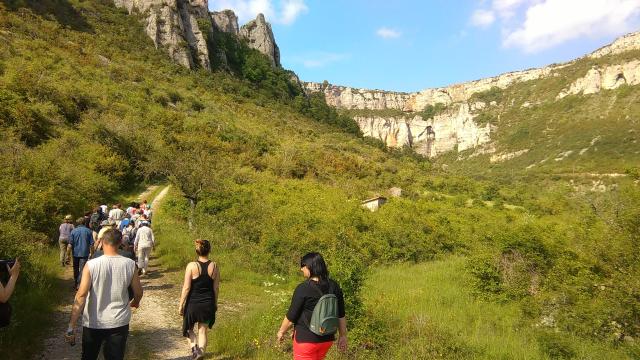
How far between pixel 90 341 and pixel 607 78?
A: 15610 cm

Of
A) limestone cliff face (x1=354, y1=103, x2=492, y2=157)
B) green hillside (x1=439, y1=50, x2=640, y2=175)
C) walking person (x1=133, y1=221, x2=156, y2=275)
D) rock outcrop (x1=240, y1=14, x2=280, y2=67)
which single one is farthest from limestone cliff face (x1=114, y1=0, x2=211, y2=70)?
limestone cliff face (x1=354, y1=103, x2=492, y2=157)

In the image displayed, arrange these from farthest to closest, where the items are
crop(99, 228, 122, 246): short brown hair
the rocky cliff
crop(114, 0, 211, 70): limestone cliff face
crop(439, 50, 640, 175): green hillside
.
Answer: the rocky cliff < crop(439, 50, 640, 175): green hillside < crop(114, 0, 211, 70): limestone cliff face < crop(99, 228, 122, 246): short brown hair

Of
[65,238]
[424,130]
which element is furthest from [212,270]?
[424,130]

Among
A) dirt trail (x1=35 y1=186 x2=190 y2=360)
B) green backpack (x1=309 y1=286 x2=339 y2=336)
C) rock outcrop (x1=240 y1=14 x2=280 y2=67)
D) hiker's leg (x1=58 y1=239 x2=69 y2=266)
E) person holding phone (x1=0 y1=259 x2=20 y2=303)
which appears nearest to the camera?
person holding phone (x1=0 y1=259 x2=20 y2=303)

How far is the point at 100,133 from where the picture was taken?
2750 centimetres

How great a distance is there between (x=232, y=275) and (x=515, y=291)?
801cm

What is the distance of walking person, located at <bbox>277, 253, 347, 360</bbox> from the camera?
13.1 ft

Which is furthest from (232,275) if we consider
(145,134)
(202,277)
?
(145,134)

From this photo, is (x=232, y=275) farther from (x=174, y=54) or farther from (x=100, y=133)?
Answer: (x=174, y=54)

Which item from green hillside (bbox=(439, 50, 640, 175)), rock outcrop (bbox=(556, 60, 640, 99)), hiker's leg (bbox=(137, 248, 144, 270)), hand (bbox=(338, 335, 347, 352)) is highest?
rock outcrop (bbox=(556, 60, 640, 99))

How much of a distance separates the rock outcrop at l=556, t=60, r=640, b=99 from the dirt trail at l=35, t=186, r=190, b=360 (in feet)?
480

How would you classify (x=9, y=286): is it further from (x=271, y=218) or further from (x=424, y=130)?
(x=424, y=130)

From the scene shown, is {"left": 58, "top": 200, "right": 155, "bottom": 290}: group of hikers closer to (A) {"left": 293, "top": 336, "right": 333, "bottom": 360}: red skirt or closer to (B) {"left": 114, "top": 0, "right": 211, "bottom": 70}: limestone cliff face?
(A) {"left": 293, "top": 336, "right": 333, "bottom": 360}: red skirt

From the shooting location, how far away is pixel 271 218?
19.5 m
